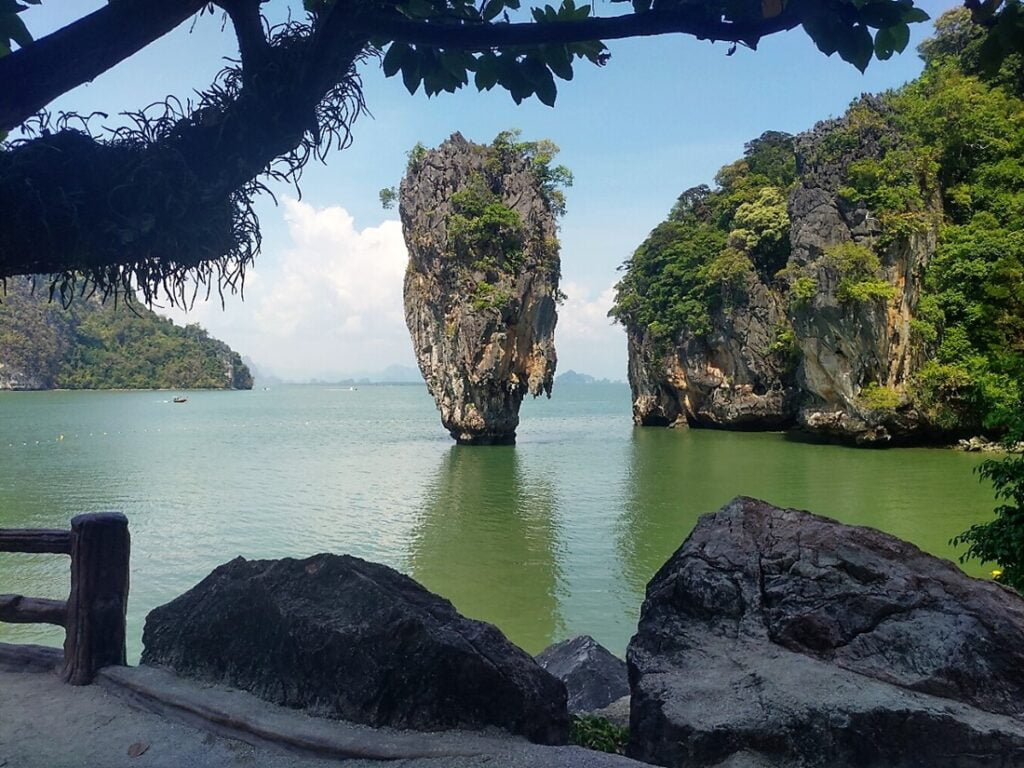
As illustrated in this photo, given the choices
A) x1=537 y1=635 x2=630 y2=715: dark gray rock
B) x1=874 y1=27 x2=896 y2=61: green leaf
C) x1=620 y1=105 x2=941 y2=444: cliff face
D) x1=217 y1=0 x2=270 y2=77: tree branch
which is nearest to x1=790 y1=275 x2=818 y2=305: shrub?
x1=620 y1=105 x2=941 y2=444: cliff face

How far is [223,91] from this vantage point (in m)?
2.38

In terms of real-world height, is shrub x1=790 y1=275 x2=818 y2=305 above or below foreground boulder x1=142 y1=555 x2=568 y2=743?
above

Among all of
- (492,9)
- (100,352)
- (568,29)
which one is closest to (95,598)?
(492,9)

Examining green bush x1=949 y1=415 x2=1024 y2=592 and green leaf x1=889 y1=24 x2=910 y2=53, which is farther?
green bush x1=949 y1=415 x2=1024 y2=592

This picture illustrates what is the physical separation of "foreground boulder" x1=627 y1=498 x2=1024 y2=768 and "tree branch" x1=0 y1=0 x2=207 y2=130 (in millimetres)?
3032

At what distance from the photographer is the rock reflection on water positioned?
9.84 m

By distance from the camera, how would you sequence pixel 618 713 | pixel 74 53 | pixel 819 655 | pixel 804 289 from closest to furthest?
1. pixel 74 53
2. pixel 819 655
3. pixel 618 713
4. pixel 804 289

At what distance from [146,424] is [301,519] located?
109 feet

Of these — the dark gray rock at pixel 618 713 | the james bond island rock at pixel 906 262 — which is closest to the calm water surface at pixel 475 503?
the james bond island rock at pixel 906 262

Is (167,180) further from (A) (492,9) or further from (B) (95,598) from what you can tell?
(B) (95,598)

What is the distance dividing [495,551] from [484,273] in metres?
17.7

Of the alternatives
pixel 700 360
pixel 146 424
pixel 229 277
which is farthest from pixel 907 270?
pixel 146 424

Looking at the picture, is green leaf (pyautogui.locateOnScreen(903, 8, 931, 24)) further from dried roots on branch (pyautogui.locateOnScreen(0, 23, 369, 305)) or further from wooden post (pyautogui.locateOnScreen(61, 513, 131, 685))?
wooden post (pyautogui.locateOnScreen(61, 513, 131, 685))

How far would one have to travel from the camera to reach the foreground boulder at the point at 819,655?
2854 millimetres
